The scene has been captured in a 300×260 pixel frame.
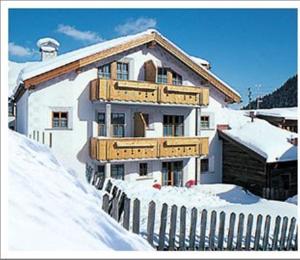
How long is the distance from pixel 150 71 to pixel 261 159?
9.87 feet

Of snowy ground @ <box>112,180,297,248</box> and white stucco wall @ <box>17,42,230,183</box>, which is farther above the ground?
white stucco wall @ <box>17,42,230,183</box>

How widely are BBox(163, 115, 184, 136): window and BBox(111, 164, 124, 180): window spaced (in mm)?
1337

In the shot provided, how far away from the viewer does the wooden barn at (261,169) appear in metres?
Result: 7.29

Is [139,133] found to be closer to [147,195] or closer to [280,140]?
[147,195]

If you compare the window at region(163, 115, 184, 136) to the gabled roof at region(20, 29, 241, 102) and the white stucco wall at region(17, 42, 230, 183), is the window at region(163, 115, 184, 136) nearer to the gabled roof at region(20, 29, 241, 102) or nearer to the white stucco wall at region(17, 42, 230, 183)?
the white stucco wall at region(17, 42, 230, 183)

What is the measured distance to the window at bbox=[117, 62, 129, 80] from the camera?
292 inches

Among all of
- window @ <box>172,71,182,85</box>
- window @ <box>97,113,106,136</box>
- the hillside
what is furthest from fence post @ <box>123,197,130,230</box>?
the hillside

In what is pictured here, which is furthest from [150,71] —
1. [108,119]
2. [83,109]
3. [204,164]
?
[204,164]

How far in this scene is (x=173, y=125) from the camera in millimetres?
8148

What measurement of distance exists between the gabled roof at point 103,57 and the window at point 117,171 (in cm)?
216

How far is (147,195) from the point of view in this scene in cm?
650

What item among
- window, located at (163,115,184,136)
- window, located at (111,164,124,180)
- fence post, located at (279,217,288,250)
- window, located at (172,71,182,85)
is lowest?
window, located at (111,164,124,180)

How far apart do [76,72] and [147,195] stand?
2.78 m
